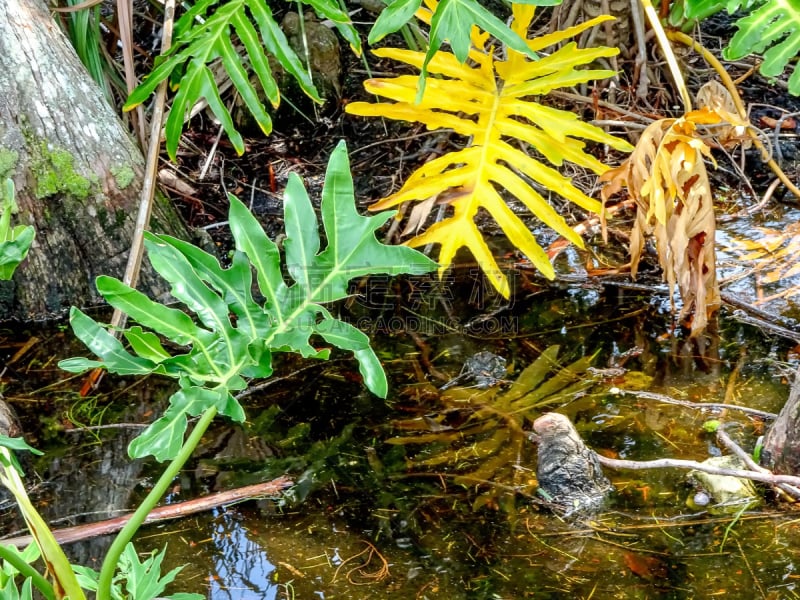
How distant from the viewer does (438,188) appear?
2.39 meters

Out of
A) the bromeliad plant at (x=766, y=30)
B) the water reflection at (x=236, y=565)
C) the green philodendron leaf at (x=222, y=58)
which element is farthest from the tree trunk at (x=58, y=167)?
the bromeliad plant at (x=766, y=30)

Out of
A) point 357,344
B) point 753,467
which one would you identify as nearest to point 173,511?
point 357,344

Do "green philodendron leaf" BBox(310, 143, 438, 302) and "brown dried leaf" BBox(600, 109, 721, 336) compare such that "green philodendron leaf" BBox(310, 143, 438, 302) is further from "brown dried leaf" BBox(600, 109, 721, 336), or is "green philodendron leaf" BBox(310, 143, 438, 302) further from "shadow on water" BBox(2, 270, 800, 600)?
"brown dried leaf" BBox(600, 109, 721, 336)

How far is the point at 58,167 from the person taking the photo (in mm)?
2545

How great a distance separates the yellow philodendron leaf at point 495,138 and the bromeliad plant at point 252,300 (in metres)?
1.02

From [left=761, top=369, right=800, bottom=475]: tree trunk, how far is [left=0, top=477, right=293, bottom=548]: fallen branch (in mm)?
989

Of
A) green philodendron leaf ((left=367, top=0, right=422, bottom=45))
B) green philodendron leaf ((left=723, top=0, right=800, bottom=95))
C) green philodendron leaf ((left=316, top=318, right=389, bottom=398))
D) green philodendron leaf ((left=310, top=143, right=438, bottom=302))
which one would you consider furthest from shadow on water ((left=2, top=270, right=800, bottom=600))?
green philodendron leaf ((left=367, top=0, right=422, bottom=45))

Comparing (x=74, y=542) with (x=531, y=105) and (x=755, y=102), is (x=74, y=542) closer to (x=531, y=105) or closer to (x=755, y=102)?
(x=531, y=105)

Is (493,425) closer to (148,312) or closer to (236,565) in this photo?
(236,565)

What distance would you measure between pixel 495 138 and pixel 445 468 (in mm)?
1001

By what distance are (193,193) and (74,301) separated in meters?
0.76

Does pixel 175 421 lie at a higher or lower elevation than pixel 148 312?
lower

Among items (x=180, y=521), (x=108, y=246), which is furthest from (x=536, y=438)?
(x=108, y=246)

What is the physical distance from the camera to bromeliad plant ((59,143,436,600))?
1.19m
